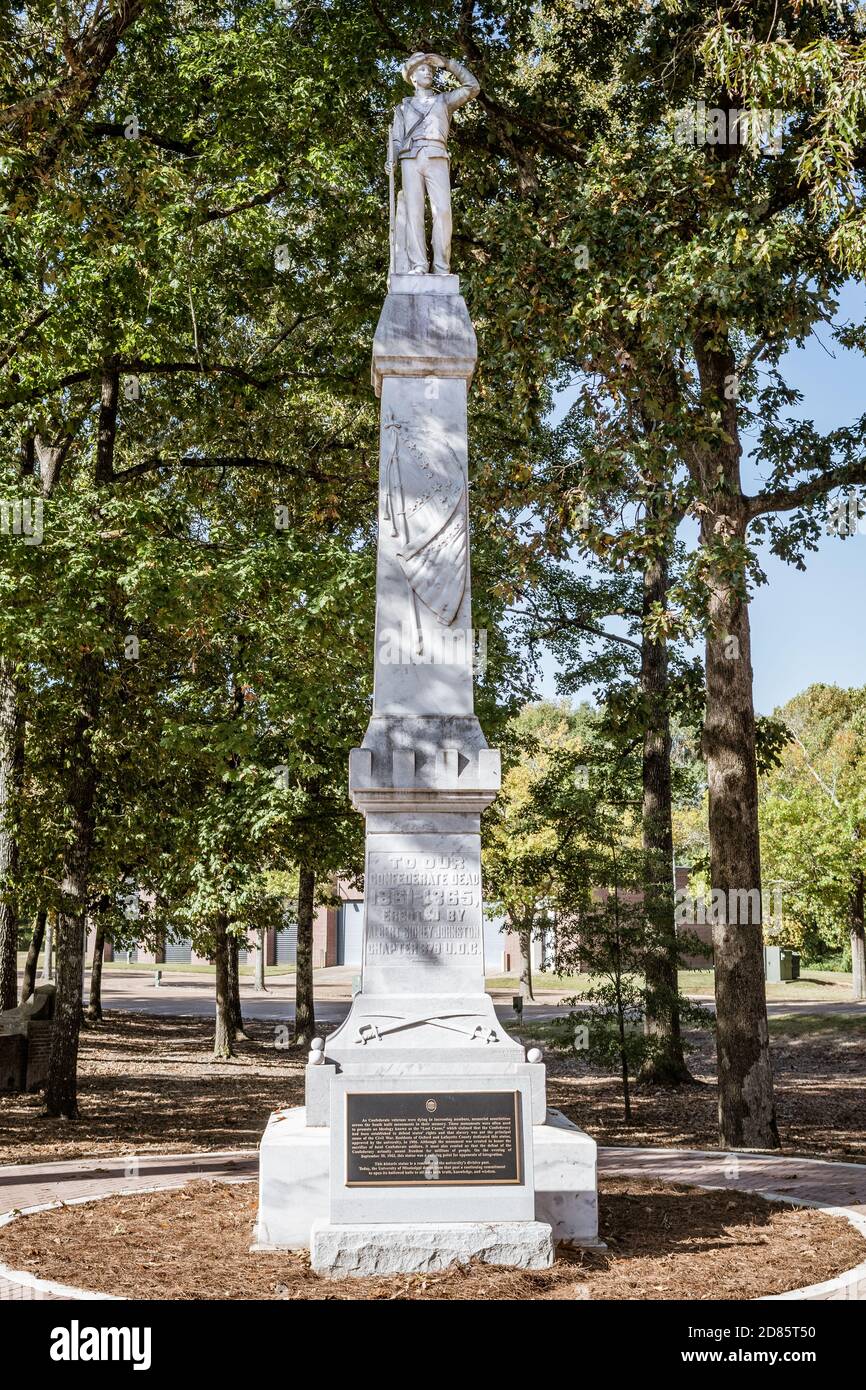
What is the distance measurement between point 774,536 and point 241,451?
25.0ft

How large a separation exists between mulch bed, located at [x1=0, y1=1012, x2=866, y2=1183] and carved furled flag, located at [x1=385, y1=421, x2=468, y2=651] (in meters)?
7.22

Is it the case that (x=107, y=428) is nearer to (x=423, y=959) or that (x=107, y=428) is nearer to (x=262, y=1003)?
(x=423, y=959)

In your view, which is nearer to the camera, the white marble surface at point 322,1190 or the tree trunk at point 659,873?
the white marble surface at point 322,1190

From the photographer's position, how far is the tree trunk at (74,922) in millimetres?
14898

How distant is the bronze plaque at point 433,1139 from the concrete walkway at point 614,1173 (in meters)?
2.96

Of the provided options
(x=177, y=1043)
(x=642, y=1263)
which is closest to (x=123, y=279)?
(x=642, y=1263)

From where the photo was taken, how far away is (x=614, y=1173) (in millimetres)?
9906

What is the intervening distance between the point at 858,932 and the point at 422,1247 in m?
31.4

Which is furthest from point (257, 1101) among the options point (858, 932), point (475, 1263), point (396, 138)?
point (858, 932)

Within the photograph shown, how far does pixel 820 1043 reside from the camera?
2611 cm

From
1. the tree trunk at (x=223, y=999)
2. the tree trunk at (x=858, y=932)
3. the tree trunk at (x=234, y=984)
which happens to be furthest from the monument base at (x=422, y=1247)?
the tree trunk at (x=858, y=932)

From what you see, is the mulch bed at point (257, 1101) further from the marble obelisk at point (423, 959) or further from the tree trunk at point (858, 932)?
the tree trunk at point (858, 932)

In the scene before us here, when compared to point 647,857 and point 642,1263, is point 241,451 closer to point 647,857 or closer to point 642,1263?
point 647,857

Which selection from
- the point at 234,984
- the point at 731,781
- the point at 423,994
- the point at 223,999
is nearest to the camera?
the point at 423,994
